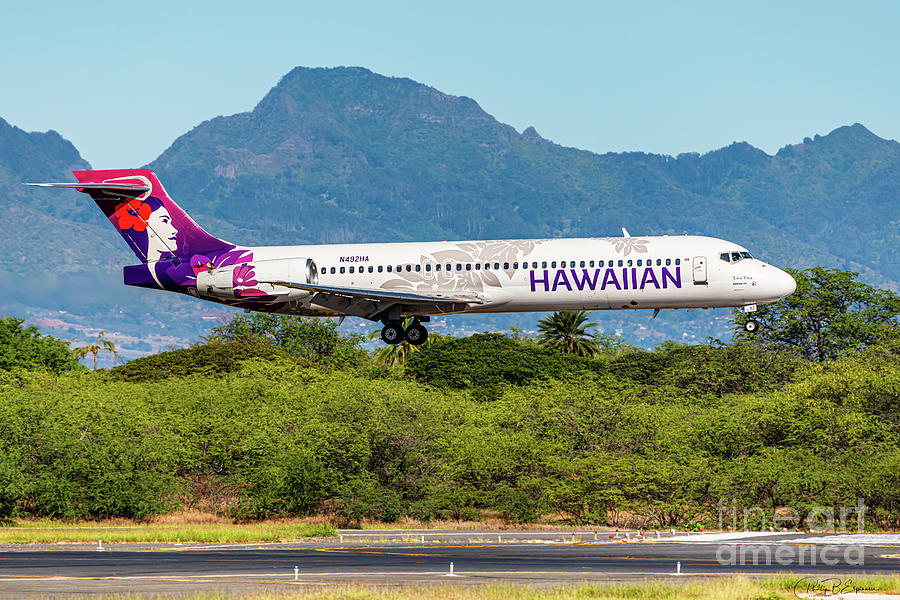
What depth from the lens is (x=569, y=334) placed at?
123m

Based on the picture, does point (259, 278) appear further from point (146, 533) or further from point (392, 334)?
point (146, 533)

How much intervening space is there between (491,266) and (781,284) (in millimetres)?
11077

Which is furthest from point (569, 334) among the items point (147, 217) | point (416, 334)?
point (416, 334)

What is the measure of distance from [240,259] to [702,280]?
→ 19.3 meters

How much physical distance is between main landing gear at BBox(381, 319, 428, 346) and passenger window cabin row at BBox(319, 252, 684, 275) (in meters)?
2.33

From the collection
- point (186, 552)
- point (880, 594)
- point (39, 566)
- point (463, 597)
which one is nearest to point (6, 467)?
point (186, 552)

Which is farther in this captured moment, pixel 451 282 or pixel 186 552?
pixel 451 282

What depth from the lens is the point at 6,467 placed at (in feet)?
197

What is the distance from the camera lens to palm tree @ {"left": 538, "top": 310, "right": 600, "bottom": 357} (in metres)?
122

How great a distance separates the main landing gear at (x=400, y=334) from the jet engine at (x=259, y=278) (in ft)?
11.7

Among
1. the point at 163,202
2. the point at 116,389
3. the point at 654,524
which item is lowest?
the point at 654,524

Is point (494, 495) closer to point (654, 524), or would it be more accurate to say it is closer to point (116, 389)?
point (654, 524)
